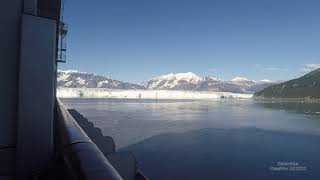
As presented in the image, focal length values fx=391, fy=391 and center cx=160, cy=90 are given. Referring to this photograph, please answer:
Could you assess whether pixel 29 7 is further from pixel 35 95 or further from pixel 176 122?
pixel 176 122

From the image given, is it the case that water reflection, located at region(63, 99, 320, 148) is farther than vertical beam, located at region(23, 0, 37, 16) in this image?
→ Yes

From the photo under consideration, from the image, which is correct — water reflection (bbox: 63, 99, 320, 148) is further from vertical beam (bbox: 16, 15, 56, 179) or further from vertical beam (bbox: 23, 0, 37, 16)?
vertical beam (bbox: 23, 0, 37, 16)

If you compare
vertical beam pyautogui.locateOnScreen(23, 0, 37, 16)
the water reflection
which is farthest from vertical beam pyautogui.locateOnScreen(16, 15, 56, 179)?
the water reflection

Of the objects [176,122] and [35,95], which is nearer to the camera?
[35,95]

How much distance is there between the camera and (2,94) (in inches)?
135

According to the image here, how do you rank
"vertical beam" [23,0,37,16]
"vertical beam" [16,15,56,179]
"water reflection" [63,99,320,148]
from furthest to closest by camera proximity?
"water reflection" [63,99,320,148]
"vertical beam" [23,0,37,16]
"vertical beam" [16,15,56,179]

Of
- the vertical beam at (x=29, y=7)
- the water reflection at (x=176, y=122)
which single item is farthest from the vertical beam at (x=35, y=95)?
the water reflection at (x=176, y=122)

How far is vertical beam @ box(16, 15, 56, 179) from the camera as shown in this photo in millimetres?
3400

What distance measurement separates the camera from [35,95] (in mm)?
3463

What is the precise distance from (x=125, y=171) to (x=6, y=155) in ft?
26.4

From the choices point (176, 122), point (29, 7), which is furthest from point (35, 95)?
point (176, 122)

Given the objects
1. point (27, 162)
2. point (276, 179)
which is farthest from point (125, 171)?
point (276, 179)

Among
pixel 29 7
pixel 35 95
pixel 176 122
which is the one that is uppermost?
pixel 29 7

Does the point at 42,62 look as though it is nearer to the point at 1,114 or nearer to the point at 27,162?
the point at 1,114
